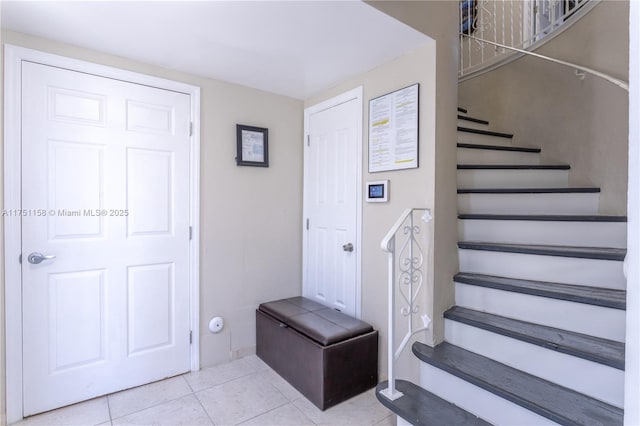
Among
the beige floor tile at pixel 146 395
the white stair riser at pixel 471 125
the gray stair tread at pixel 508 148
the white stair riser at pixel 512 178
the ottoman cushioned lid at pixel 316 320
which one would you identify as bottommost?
the beige floor tile at pixel 146 395

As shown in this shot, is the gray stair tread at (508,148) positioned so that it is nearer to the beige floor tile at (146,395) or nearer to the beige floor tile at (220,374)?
the beige floor tile at (220,374)

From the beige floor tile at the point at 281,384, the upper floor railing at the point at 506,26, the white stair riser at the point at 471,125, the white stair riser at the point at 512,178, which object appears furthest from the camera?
the white stair riser at the point at 471,125

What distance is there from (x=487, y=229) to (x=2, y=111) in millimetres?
2978

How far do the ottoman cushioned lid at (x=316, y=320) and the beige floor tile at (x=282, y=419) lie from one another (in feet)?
1.41

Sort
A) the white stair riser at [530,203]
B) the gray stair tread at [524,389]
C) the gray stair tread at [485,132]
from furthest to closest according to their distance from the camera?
the gray stair tread at [485,132]
the white stair riser at [530,203]
the gray stair tread at [524,389]

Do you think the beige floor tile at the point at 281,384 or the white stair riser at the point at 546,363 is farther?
the beige floor tile at the point at 281,384

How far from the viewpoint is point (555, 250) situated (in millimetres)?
1828

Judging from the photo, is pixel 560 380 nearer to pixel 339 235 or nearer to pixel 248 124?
pixel 339 235

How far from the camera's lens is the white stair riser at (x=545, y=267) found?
1.70 metres

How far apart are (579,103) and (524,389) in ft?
7.19

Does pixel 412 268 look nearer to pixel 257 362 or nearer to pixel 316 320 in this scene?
pixel 316 320

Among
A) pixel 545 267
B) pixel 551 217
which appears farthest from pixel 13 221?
pixel 551 217

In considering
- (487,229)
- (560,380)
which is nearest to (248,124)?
(487,229)

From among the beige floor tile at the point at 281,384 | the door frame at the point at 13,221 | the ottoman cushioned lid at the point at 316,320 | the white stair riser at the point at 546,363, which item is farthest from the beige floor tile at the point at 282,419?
the door frame at the point at 13,221
